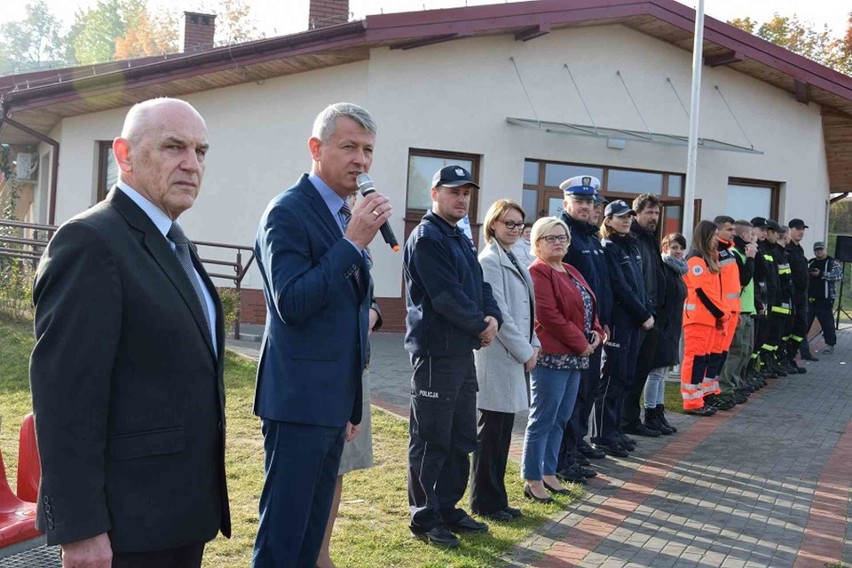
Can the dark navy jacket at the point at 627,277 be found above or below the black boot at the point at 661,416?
above

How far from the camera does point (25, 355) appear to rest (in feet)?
35.5

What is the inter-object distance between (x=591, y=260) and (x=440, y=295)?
261 cm

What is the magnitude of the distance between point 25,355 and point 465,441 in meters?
7.22

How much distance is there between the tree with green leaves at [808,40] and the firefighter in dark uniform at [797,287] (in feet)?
121

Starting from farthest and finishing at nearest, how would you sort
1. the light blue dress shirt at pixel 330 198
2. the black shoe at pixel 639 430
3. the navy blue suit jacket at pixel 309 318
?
the black shoe at pixel 639 430
the light blue dress shirt at pixel 330 198
the navy blue suit jacket at pixel 309 318

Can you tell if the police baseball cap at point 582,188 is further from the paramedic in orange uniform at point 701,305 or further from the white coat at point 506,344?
the paramedic in orange uniform at point 701,305

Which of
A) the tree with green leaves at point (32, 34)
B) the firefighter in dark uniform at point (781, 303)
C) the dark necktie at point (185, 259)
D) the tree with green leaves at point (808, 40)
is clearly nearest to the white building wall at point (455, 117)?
the firefighter in dark uniform at point (781, 303)

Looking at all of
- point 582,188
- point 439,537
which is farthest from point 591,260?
point 439,537

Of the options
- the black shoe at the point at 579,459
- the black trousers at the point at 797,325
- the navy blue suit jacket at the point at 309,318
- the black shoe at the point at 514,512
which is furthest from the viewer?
the black trousers at the point at 797,325

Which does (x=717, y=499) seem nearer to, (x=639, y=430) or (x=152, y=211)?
(x=639, y=430)

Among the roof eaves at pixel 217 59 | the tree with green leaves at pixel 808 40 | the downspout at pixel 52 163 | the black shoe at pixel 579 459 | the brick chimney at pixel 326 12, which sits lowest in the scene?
the black shoe at pixel 579 459

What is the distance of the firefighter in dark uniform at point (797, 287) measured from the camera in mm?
15133

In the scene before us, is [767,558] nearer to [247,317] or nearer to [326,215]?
[326,215]

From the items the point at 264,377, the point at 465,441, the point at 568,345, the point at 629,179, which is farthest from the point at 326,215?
the point at 629,179
